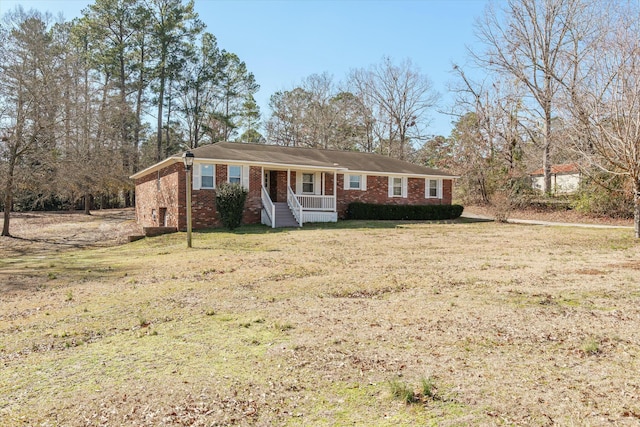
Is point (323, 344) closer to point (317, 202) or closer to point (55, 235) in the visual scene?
point (317, 202)

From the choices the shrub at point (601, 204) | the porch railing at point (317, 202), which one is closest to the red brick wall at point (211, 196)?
the porch railing at point (317, 202)

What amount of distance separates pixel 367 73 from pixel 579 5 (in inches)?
833

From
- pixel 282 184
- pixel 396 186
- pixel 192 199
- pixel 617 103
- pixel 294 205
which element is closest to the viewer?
pixel 617 103

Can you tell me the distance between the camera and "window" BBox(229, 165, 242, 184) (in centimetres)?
1880

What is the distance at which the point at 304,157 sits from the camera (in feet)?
76.0

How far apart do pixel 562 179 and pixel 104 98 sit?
34.5m

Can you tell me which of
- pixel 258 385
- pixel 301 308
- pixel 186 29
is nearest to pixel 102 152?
pixel 186 29

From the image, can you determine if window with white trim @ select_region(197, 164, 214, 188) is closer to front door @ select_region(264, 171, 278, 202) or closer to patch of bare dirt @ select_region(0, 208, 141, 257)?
front door @ select_region(264, 171, 278, 202)

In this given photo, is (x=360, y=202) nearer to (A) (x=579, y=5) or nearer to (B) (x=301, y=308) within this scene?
(A) (x=579, y=5)

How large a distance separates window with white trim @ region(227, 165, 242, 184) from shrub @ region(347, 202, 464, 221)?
6.46 metres

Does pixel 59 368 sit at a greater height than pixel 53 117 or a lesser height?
lesser

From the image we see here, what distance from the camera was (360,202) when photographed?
22.8 m

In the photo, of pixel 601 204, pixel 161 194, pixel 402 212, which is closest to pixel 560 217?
pixel 601 204

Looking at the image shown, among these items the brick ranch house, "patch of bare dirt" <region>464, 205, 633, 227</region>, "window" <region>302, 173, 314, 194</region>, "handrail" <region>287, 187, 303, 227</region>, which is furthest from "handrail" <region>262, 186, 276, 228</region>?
"patch of bare dirt" <region>464, 205, 633, 227</region>
